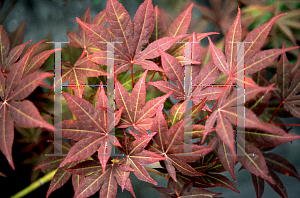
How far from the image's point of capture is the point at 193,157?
1.17 ft

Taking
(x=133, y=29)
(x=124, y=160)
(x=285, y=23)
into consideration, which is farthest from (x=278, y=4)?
(x=124, y=160)

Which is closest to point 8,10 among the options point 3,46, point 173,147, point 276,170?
point 3,46

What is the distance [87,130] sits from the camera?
14.3 inches

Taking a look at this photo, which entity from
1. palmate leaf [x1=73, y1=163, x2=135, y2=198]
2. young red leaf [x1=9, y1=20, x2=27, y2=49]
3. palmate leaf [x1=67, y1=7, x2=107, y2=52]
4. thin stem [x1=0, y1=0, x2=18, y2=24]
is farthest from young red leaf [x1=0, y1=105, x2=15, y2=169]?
thin stem [x1=0, y1=0, x2=18, y2=24]

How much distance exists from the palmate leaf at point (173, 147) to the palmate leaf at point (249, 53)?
0.45 feet

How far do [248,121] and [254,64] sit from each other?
11 centimetres

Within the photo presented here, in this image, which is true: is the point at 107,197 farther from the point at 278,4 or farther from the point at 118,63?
the point at 278,4

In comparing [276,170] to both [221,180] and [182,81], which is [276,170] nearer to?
[221,180]

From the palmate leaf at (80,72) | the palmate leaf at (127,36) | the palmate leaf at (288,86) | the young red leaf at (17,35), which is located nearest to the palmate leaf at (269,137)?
the palmate leaf at (288,86)

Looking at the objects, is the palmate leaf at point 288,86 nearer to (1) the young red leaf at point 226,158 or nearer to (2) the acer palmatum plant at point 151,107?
(2) the acer palmatum plant at point 151,107

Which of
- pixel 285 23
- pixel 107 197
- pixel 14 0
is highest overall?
pixel 14 0

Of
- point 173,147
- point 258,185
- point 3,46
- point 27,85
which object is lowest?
point 258,185

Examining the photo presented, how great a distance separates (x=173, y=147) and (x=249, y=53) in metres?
0.22

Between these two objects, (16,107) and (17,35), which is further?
(17,35)
